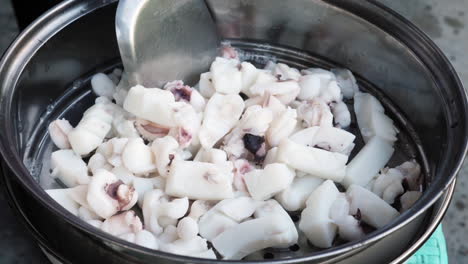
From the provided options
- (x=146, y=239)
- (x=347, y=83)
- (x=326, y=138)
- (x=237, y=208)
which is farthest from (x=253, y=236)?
(x=347, y=83)

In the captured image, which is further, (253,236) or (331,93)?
(331,93)

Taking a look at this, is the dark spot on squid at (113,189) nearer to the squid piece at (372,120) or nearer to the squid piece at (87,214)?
the squid piece at (87,214)

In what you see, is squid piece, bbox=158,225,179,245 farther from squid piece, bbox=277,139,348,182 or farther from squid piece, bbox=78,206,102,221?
squid piece, bbox=277,139,348,182

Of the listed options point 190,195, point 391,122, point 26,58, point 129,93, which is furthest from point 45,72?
point 391,122

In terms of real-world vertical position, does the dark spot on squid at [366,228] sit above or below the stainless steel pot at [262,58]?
below

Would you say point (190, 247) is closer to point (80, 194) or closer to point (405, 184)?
point (80, 194)

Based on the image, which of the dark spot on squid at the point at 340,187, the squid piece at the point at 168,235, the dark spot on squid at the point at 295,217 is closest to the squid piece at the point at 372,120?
the dark spot on squid at the point at 340,187

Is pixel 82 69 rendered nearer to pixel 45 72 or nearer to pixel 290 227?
pixel 45 72
